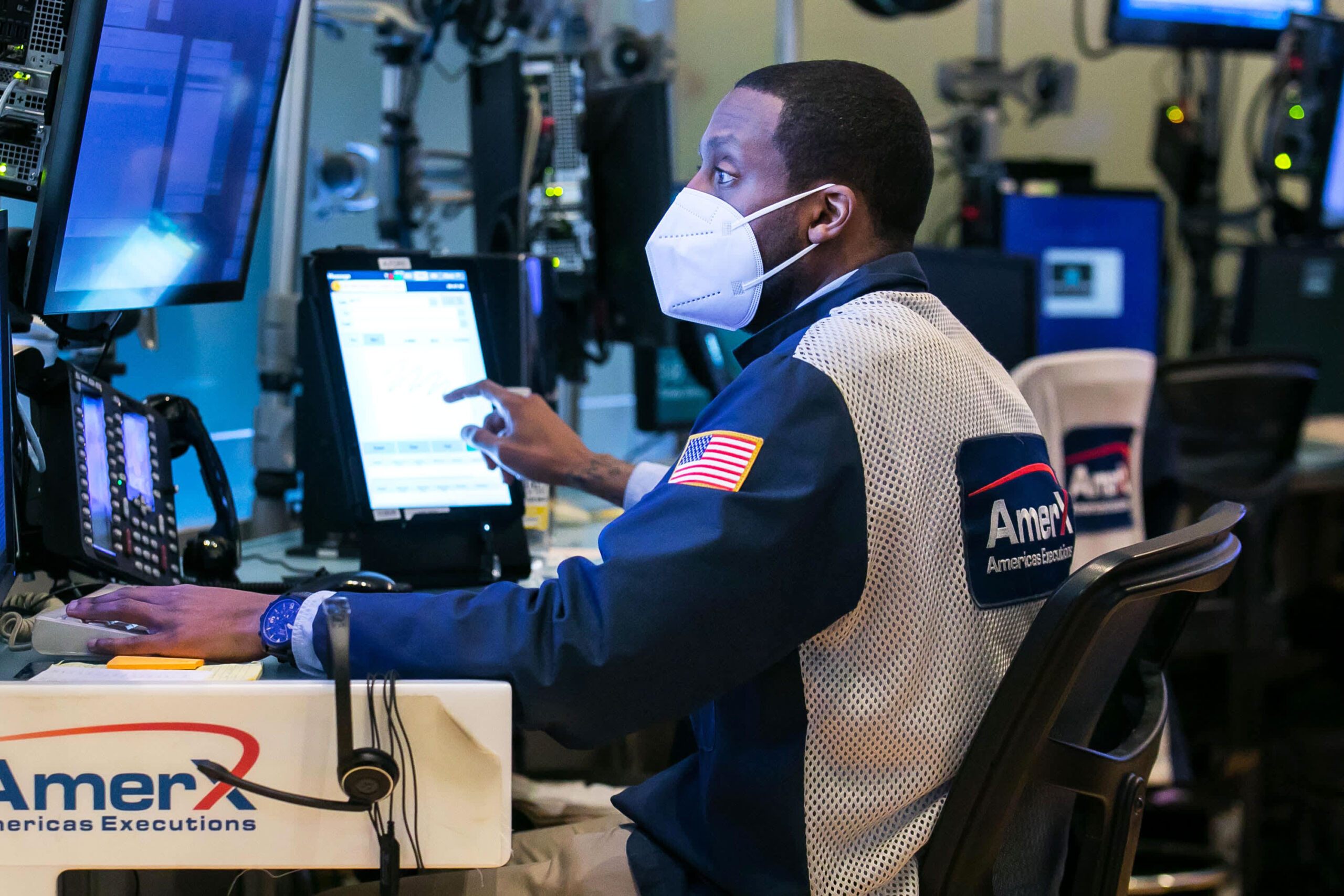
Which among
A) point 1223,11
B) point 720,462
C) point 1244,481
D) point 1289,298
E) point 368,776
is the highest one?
point 1223,11

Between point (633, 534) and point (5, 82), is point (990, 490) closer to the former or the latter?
point (633, 534)

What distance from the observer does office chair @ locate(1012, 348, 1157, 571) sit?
2246 mm

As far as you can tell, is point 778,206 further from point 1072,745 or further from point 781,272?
point 1072,745

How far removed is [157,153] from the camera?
1.46 metres

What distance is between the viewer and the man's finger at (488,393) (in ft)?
5.51

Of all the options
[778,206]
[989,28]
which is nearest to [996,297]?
[778,206]

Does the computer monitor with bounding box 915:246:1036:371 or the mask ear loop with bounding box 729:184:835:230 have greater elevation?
the mask ear loop with bounding box 729:184:835:230

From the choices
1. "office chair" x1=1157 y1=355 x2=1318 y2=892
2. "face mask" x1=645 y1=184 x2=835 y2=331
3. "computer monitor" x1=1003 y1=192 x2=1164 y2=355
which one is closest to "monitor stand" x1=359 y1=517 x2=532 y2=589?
"face mask" x1=645 y1=184 x2=835 y2=331

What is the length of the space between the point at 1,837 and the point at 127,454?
0.58 meters

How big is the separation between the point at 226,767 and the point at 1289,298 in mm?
3616

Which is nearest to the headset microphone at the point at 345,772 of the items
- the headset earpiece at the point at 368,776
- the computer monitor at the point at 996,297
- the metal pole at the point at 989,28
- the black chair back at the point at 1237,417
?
the headset earpiece at the point at 368,776

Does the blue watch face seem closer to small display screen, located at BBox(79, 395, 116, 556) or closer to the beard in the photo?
small display screen, located at BBox(79, 395, 116, 556)

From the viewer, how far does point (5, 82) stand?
1311 mm

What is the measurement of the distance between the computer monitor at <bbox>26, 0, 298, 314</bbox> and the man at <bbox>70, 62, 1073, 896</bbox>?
467 millimetres
